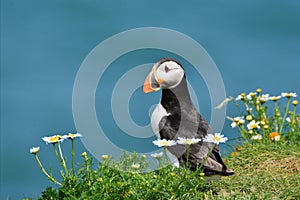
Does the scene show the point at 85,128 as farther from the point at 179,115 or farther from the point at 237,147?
the point at 237,147

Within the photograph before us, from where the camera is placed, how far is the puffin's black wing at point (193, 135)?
15.4 feet

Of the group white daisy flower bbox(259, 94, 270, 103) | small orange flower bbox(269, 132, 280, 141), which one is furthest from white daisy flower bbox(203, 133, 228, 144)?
white daisy flower bbox(259, 94, 270, 103)

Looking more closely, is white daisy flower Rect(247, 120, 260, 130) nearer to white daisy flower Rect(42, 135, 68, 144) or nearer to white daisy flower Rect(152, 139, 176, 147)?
white daisy flower Rect(152, 139, 176, 147)

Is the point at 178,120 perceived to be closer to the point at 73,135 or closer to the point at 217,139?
the point at 217,139

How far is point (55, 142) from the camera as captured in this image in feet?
15.1

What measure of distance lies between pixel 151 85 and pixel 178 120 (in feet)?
1.13

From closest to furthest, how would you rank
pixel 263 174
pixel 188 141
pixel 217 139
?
pixel 188 141
pixel 217 139
pixel 263 174

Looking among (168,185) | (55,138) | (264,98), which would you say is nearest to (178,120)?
(168,185)

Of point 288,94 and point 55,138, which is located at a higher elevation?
point 288,94

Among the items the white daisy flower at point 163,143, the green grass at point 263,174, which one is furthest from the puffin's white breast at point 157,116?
the green grass at point 263,174

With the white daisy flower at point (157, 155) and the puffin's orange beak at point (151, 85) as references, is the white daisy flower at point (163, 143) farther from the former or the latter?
the puffin's orange beak at point (151, 85)

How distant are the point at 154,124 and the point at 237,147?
1.73 m

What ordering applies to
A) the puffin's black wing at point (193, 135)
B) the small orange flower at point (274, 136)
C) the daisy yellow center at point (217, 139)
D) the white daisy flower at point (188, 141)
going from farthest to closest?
1. the small orange flower at point (274, 136)
2. the puffin's black wing at point (193, 135)
3. the daisy yellow center at point (217, 139)
4. the white daisy flower at point (188, 141)

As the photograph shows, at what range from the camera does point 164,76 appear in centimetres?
475
